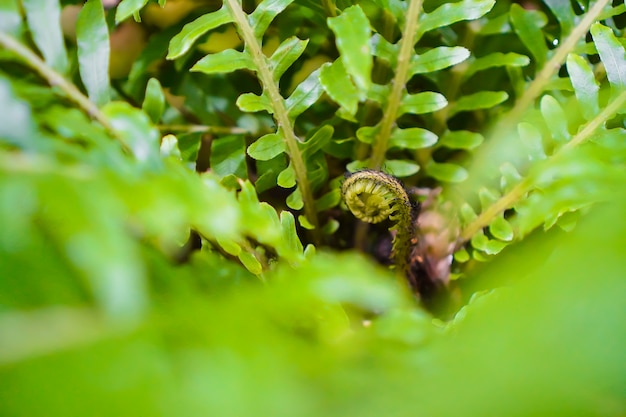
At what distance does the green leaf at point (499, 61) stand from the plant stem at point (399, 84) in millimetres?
99

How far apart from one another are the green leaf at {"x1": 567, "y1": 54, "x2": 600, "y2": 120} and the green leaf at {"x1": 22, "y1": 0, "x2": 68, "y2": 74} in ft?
1.46

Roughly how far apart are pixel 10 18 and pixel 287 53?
23cm

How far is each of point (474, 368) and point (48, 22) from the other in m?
0.39

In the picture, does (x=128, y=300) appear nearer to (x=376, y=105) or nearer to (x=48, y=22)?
(x=48, y=22)

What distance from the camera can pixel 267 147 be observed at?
0.60m

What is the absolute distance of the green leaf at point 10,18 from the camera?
1.36 feet

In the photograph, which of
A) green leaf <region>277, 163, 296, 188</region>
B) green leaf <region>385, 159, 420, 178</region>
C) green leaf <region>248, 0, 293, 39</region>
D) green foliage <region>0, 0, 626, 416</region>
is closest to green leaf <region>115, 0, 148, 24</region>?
green foliage <region>0, 0, 626, 416</region>

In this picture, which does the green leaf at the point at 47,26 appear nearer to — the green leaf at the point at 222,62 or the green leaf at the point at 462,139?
the green leaf at the point at 222,62

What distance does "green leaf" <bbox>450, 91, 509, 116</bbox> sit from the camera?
64cm

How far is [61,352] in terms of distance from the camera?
0.31 metres

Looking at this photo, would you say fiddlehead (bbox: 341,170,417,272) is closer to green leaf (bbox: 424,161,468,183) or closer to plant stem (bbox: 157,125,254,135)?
green leaf (bbox: 424,161,468,183)

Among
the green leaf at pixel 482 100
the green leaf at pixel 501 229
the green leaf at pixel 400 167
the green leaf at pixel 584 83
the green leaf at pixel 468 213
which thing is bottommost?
the green leaf at pixel 468 213

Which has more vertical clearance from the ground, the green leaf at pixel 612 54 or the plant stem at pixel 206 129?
the green leaf at pixel 612 54

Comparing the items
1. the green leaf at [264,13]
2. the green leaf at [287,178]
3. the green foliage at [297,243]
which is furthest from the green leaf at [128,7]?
the green leaf at [287,178]
